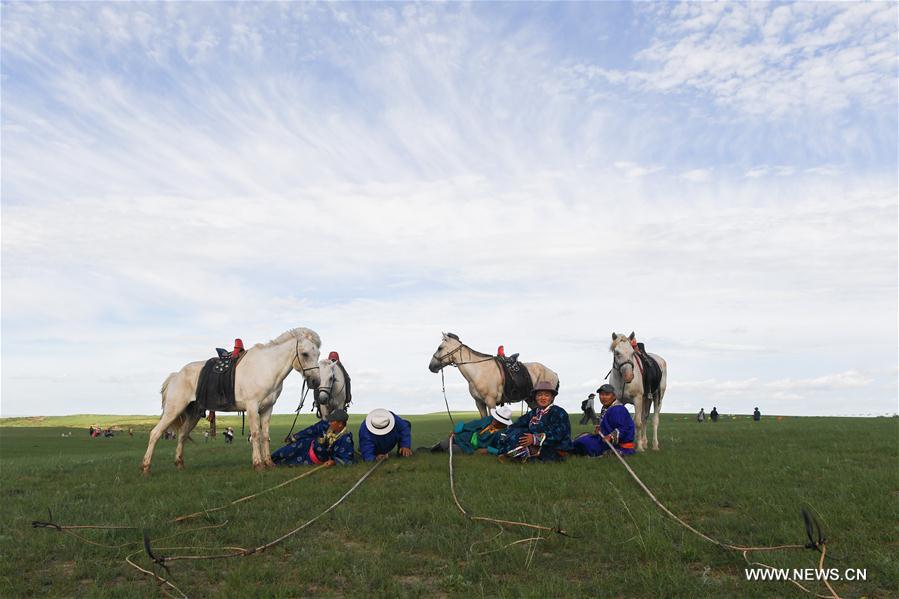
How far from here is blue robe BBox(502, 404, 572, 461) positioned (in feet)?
44.7

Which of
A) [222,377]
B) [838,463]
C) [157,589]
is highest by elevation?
[222,377]

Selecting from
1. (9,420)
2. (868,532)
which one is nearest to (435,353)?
(868,532)

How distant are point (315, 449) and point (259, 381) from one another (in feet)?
6.63

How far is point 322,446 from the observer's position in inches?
567

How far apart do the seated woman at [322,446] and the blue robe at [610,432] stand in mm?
5277

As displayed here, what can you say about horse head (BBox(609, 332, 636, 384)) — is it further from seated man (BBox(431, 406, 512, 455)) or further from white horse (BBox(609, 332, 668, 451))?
seated man (BBox(431, 406, 512, 455))

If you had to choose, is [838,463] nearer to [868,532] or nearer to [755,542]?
[868,532]

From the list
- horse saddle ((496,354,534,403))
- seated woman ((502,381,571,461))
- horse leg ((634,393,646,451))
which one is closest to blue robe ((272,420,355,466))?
seated woman ((502,381,571,461))

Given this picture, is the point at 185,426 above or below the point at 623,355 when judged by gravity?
below

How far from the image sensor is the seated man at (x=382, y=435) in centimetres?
1426

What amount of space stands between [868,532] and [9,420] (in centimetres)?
9799

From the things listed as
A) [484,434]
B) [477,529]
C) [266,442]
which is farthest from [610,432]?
[266,442]

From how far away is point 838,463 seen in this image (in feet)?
41.9

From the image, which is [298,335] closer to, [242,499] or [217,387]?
[217,387]
